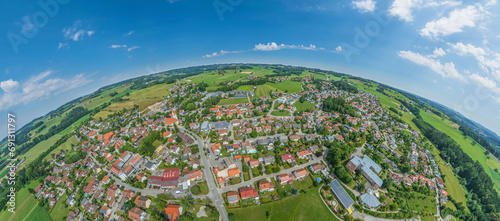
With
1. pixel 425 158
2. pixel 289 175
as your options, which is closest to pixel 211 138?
pixel 289 175

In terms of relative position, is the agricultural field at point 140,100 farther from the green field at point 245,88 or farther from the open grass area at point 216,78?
the green field at point 245,88

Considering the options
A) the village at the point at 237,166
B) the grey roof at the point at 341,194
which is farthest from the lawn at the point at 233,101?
the grey roof at the point at 341,194

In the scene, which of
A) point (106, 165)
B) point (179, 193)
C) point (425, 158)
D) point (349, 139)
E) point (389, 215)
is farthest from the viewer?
point (349, 139)

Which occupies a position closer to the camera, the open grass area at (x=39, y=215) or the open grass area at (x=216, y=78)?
the open grass area at (x=39, y=215)

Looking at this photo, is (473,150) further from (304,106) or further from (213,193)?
(213,193)

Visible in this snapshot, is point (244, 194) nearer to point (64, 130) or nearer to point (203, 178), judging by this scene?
point (203, 178)

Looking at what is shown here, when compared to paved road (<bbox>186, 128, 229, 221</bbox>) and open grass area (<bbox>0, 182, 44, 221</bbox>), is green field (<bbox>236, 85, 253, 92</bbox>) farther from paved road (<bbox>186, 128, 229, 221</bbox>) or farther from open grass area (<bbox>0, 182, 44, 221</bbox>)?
open grass area (<bbox>0, 182, 44, 221</bbox>)
